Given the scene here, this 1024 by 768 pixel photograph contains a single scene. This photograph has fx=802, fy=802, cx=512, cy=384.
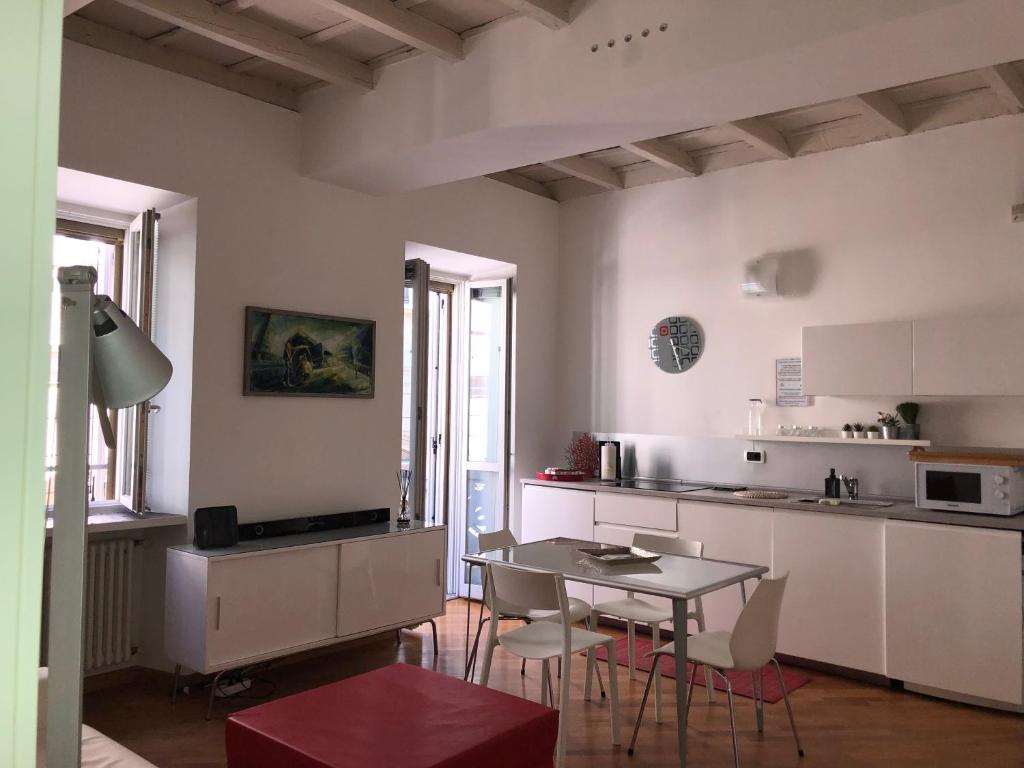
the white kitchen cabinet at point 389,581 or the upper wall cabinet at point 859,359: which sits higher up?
the upper wall cabinet at point 859,359

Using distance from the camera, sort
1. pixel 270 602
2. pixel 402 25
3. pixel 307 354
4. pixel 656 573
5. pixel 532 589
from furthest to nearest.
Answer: pixel 307 354, pixel 270 602, pixel 402 25, pixel 656 573, pixel 532 589

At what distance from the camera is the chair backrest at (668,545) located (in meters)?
4.26

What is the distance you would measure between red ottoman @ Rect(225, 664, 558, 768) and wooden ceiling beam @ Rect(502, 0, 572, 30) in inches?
108

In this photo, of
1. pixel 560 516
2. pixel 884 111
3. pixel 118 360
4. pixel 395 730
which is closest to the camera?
pixel 118 360

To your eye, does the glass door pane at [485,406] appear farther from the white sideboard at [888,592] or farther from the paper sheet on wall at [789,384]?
the paper sheet on wall at [789,384]

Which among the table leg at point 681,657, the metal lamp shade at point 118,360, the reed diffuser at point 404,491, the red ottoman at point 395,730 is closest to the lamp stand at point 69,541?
the metal lamp shade at point 118,360

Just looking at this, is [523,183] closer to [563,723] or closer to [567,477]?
[567,477]

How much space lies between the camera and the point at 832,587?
14.8 ft

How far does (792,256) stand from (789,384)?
85cm

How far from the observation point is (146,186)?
13.3 ft

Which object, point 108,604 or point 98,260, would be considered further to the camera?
point 98,260

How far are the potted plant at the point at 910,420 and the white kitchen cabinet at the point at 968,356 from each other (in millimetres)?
259

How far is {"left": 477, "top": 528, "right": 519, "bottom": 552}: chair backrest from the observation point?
4.34 metres

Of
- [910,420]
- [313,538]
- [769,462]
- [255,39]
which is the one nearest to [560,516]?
[769,462]
